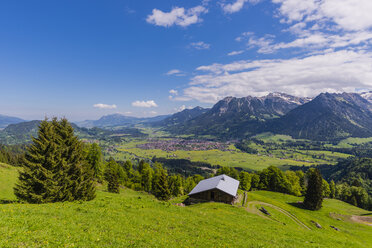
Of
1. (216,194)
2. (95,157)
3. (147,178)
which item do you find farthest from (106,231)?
(147,178)

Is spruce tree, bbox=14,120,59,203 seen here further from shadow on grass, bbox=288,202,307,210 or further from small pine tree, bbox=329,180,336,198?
small pine tree, bbox=329,180,336,198

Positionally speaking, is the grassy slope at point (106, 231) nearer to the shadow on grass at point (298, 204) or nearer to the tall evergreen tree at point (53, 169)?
the tall evergreen tree at point (53, 169)

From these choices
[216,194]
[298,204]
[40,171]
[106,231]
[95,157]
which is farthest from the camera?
[298,204]

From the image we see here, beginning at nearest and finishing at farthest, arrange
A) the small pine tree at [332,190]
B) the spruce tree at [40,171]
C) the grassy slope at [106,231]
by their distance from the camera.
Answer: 1. the grassy slope at [106,231]
2. the spruce tree at [40,171]
3. the small pine tree at [332,190]

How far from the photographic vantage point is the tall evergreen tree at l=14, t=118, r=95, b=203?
24.4m

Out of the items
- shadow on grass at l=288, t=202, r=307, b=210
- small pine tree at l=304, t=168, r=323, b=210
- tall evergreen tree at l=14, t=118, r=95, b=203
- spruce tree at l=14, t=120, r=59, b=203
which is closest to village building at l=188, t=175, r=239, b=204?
shadow on grass at l=288, t=202, r=307, b=210

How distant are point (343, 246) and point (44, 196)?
46.3m

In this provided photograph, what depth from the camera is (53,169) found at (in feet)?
84.1

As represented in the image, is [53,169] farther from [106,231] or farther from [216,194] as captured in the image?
[216,194]

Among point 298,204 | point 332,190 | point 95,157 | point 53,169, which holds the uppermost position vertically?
point 53,169

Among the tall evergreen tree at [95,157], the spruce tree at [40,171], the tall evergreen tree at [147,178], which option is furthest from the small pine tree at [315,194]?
the tall evergreen tree at [95,157]

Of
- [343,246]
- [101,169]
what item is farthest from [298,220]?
[101,169]

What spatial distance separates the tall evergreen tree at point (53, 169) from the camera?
24.4m

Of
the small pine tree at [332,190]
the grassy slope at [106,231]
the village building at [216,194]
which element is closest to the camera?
the grassy slope at [106,231]
